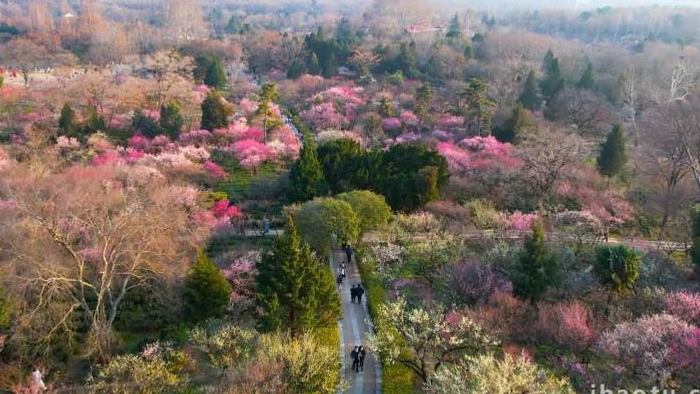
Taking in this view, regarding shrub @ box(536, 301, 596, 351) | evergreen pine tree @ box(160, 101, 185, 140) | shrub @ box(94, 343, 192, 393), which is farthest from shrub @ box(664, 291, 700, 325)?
evergreen pine tree @ box(160, 101, 185, 140)

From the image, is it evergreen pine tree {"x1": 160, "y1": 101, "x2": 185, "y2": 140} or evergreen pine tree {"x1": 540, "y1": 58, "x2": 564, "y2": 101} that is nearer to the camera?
evergreen pine tree {"x1": 160, "y1": 101, "x2": 185, "y2": 140}

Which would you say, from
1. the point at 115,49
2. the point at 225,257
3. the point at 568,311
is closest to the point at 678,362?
the point at 568,311

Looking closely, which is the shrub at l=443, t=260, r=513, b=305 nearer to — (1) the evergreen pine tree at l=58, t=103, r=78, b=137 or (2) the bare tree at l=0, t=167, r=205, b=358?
(2) the bare tree at l=0, t=167, r=205, b=358

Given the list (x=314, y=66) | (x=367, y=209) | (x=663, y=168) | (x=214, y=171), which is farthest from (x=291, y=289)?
(x=314, y=66)

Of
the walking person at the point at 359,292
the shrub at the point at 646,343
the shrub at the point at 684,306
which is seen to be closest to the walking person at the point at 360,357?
the walking person at the point at 359,292

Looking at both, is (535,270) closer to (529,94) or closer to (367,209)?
(367,209)

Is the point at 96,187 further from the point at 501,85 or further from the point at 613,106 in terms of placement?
the point at 613,106
